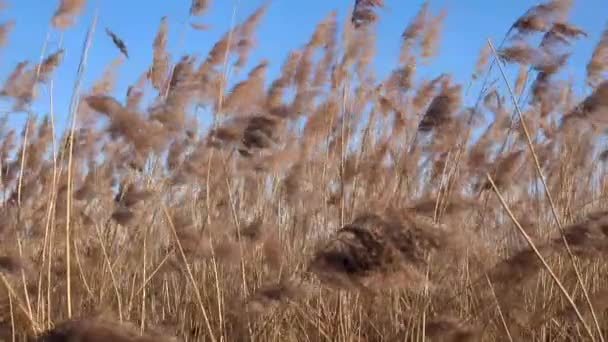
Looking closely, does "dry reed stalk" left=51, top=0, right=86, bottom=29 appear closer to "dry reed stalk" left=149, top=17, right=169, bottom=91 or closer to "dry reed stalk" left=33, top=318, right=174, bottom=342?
"dry reed stalk" left=149, top=17, right=169, bottom=91

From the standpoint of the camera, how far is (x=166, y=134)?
230 cm

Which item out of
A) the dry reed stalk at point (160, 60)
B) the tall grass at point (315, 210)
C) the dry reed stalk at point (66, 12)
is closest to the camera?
the tall grass at point (315, 210)

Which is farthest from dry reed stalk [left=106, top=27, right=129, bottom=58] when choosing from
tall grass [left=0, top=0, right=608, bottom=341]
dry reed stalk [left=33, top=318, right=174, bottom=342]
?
dry reed stalk [left=33, top=318, right=174, bottom=342]

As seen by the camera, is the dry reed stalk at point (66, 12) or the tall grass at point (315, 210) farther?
the dry reed stalk at point (66, 12)

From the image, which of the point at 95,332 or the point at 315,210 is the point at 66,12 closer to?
the point at 315,210

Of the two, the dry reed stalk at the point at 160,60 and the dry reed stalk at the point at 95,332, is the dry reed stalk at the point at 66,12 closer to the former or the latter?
the dry reed stalk at the point at 160,60

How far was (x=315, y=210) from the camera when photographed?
3.20 m

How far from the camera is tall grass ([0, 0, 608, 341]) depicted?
164 centimetres

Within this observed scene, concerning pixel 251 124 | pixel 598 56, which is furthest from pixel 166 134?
pixel 598 56

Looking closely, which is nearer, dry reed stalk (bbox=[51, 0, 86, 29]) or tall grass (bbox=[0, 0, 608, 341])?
tall grass (bbox=[0, 0, 608, 341])

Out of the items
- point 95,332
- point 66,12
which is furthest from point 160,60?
point 95,332

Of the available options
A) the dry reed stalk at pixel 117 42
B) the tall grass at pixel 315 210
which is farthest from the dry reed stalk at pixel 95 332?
the dry reed stalk at pixel 117 42

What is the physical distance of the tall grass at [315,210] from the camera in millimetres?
1642

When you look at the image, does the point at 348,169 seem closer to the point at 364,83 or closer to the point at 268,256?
the point at 268,256
